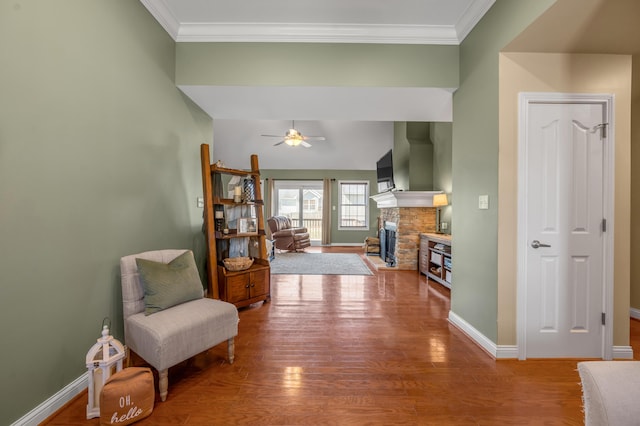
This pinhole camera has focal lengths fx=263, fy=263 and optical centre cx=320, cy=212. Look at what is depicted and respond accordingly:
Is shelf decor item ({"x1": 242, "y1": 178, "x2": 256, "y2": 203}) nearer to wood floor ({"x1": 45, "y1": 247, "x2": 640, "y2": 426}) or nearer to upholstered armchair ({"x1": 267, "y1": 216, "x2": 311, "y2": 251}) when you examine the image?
wood floor ({"x1": 45, "y1": 247, "x2": 640, "y2": 426})

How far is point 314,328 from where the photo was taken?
2738mm

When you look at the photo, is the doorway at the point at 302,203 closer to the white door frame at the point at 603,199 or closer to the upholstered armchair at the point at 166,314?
the upholstered armchair at the point at 166,314

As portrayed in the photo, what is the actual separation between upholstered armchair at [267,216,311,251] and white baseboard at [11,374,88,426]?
5.85m

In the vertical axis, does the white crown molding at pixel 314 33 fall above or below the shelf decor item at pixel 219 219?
above

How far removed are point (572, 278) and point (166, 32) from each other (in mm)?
4300

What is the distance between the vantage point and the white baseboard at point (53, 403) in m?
1.41

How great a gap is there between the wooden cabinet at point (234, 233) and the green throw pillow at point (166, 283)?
90 cm

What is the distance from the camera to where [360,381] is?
1889mm

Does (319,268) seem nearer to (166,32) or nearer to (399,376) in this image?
(399,376)

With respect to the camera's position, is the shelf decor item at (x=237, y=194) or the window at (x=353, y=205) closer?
the shelf decor item at (x=237, y=194)

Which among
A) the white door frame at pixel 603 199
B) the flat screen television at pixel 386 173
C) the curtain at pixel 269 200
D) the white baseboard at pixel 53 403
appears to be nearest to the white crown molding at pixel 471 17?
the white door frame at pixel 603 199

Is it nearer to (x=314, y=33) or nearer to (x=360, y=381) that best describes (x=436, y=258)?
(x=360, y=381)

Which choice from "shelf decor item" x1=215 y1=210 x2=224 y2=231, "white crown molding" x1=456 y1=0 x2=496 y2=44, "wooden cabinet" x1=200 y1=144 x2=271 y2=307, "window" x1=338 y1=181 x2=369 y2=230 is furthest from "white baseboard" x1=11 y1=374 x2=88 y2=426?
"window" x1=338 y1=181 x2=369 y2=230

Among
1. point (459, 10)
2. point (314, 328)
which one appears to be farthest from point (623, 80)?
point (314, 328)
